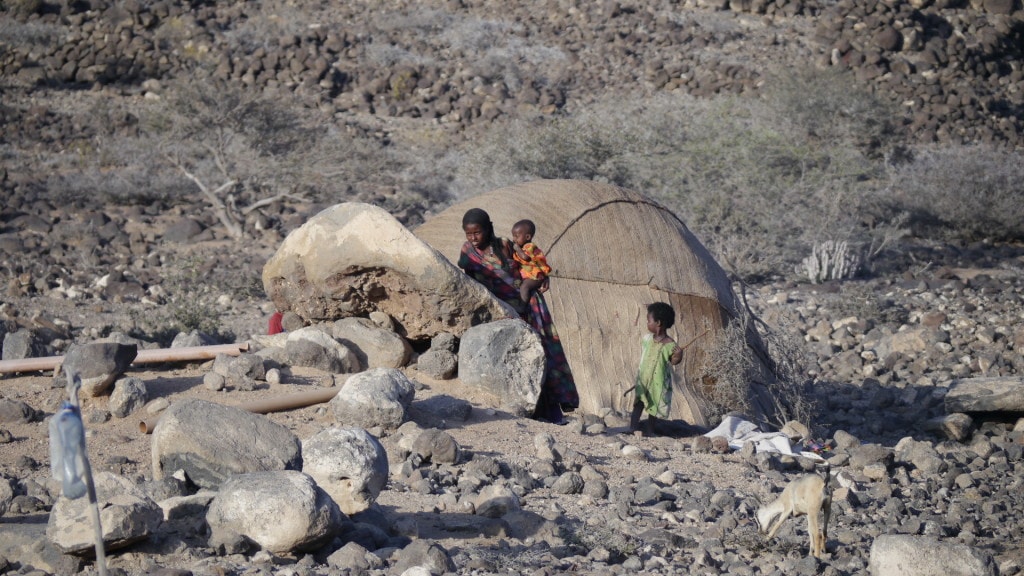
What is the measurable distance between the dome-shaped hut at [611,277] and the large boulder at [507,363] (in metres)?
0.54

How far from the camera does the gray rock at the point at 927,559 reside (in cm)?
412

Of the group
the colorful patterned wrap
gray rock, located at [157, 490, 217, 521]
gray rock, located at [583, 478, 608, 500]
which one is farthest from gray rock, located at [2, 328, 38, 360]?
gray rock, located at [583, 478, 608, 500]

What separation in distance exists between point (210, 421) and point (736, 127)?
1289 centimetres

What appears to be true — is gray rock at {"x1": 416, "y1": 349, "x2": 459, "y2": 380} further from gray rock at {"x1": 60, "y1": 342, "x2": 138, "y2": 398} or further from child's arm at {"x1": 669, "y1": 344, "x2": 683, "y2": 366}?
gray rock at {"x1": 60, "y1": 342, "x2": 138, "y2": 398}

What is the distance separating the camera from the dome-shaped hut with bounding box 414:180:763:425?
672 centimetres

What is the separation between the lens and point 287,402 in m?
5.61

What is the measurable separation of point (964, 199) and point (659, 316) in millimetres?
10090

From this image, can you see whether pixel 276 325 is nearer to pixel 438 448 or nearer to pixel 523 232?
pixel 523 232

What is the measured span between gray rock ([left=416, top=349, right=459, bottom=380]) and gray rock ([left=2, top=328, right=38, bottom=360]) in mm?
2522

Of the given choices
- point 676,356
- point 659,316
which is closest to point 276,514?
point 676,356

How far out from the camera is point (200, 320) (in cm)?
969

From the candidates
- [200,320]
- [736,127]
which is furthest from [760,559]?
[736,127]

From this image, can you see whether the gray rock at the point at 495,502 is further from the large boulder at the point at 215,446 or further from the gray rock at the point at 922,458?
the gray rock at the point at 922,458

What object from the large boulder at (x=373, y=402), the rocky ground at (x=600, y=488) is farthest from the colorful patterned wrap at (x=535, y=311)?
the large boulder at (x=373, y=402)
